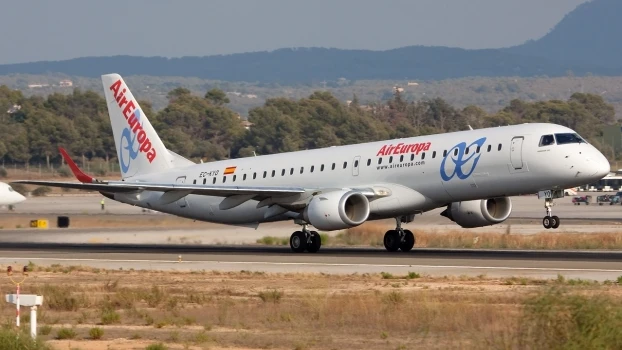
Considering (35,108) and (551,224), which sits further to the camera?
(35,108)

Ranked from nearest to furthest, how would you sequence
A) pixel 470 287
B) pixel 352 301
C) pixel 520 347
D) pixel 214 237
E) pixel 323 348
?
pixel 520 347 → pixel 323 348 → pixel 352 301 → pixel 470 287 → pixel 214 237

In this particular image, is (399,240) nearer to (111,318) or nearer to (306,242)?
(306,242)

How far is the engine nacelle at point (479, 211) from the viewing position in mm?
46250

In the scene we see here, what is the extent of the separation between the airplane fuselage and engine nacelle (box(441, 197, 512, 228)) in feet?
6.27

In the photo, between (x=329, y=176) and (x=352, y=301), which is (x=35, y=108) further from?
(x=352, y=301)

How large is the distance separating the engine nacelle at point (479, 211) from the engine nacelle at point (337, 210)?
3880 millimetres

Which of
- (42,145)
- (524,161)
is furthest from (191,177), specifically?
(42,145)

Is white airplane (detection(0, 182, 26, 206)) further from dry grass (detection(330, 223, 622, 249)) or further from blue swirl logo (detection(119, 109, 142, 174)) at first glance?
dry grass (detection(330, 223, 622, 249))

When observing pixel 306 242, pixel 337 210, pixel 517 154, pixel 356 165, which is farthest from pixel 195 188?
pixel 517 154

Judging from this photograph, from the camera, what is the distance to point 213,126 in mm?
178750

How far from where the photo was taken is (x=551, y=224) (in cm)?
4047

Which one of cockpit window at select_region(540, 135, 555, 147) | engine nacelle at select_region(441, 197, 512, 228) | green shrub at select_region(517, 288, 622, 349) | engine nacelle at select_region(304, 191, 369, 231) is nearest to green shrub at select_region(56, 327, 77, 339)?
green shrub at select_region(517, 288, 622, 349)

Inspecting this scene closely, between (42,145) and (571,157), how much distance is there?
121347 mm

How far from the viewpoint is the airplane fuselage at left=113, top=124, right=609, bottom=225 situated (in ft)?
136
